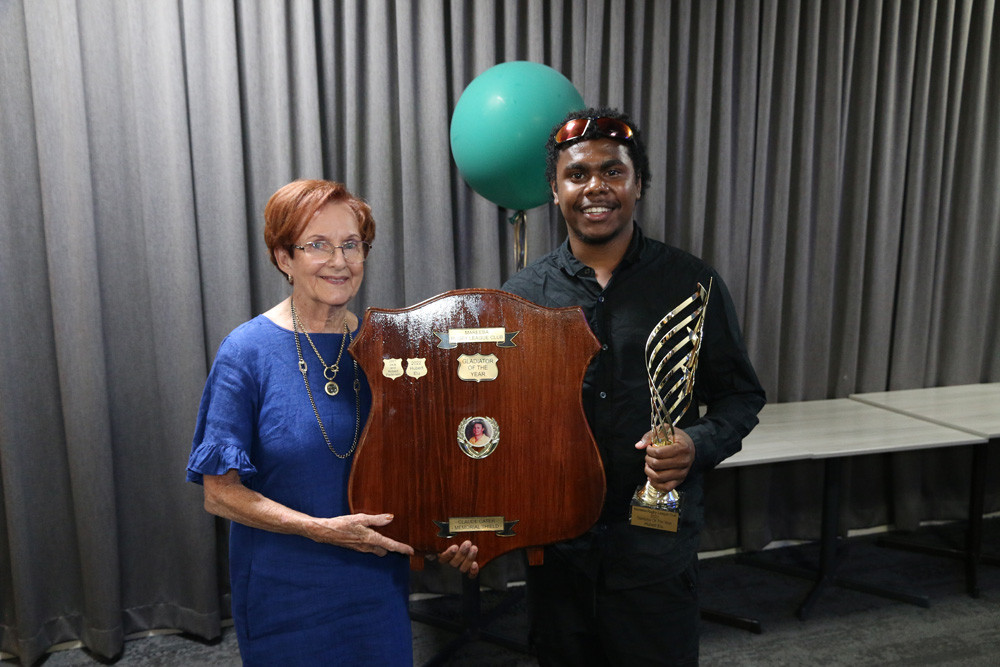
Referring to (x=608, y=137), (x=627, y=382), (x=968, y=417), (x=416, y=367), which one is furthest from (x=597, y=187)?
(x=968, y=417)

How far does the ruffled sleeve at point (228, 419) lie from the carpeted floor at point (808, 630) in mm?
1605

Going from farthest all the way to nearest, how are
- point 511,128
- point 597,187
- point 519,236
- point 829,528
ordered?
point 829,528 → point 519,236 → point 511,128 → point 597,187

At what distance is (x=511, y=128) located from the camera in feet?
6.20

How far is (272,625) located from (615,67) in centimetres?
241

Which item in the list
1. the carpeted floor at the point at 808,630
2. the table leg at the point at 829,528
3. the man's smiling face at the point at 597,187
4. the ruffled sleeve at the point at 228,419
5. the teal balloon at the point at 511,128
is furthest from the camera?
the table leg at the point at 829,528

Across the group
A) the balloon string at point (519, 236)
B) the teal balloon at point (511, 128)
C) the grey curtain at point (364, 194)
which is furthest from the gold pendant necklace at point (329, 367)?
the grey curtain at point (364, 194)

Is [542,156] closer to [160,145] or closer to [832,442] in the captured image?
[160,145]

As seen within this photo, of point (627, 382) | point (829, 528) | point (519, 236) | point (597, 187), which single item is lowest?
Result: point (829, 528)

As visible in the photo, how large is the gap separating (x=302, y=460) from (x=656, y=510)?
27.0 inches

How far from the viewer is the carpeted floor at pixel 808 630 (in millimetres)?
2488

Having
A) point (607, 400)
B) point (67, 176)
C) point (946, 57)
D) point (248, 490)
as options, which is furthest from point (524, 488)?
point (946, 57)

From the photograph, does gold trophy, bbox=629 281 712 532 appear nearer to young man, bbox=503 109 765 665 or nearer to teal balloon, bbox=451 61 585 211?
young man, bbox=503 109 765 665

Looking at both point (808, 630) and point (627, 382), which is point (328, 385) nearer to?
point (627, 382)

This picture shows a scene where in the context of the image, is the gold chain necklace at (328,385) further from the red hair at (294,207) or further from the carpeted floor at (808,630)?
the carpeted floor at (808,630)
